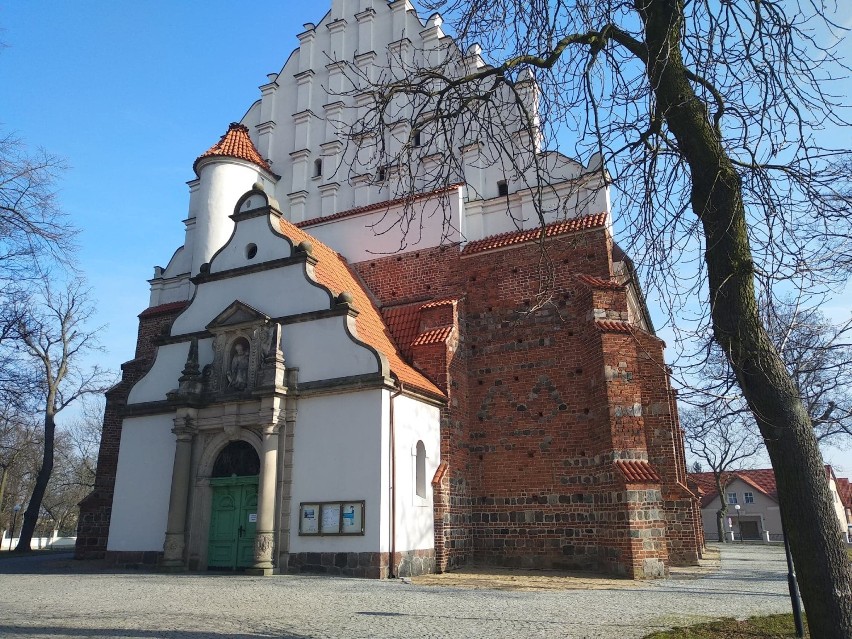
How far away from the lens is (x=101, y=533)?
1781cm

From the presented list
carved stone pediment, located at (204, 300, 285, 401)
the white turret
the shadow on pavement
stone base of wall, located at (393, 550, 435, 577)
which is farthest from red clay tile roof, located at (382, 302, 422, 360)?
the shadow on pavement

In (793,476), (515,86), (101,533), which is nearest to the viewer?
(793,476)

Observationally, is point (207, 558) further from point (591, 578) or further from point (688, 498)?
point (688, 498)

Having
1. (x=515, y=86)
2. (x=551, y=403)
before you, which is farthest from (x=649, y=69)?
(x=551, y=403)

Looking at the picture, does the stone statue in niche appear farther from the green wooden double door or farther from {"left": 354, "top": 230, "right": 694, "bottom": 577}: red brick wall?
{"left": 354, "top": 230, "right": 694, "bottom": 577}: red brick wall

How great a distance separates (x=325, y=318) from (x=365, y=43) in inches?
421

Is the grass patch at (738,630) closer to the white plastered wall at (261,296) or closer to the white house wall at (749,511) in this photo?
the white plastered wall at (261,296)

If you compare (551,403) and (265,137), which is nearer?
(551,403)

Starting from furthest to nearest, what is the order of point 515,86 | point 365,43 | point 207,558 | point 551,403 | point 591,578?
point 365,43
point 551,403
point 207,558
point 591,578
point 515,86

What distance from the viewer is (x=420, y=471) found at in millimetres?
14094

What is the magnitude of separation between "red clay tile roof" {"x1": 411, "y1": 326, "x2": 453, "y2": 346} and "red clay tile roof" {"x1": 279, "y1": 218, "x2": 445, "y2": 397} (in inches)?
24.8

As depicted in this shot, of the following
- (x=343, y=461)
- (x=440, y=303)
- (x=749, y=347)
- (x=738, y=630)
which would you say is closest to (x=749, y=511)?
(x=440, y=303)

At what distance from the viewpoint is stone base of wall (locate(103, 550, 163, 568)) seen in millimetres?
14227

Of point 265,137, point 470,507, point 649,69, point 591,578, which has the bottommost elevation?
point 591,578
